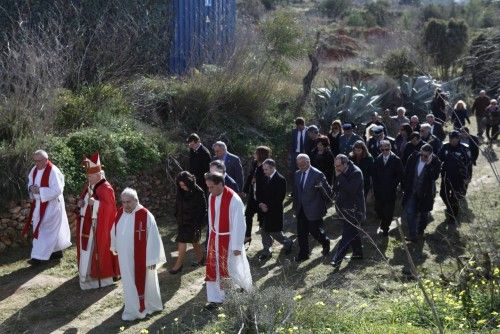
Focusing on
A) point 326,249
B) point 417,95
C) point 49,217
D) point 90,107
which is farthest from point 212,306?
point 417,95

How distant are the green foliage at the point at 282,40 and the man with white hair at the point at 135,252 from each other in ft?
35.7

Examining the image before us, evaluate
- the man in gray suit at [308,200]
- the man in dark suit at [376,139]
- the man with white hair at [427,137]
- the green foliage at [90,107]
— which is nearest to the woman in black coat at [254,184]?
the man in gray suit at [308,200]

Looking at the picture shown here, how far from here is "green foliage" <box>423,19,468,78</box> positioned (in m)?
27.6

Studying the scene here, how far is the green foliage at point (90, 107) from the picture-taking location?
12430 mm

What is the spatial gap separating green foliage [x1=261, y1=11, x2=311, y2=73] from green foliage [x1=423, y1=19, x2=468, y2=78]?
10.9 metres

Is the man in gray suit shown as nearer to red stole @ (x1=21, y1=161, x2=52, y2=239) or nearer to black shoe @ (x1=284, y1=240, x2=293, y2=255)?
black shoe @ (x1=284, y1=240, x2=293, y2=255)

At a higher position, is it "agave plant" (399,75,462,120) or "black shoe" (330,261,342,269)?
"agave plant" (399,75,462,120)

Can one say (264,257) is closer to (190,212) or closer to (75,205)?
(190,212)

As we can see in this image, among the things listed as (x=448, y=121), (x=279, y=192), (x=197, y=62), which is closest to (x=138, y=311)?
(x=279, y=192)

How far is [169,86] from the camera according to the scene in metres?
15.0

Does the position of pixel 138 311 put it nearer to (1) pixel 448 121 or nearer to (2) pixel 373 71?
(1) pixel 448 121

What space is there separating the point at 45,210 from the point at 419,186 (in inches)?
224

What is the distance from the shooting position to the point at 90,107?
41.9 feet

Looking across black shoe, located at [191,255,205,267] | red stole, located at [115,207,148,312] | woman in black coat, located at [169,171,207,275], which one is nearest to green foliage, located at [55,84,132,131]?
woman in black coat, located at [169,171,207,275]
